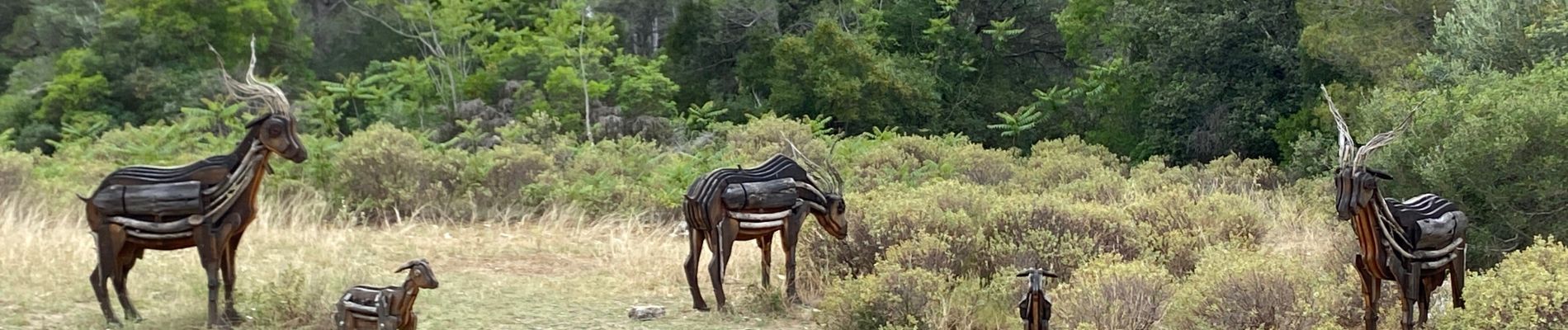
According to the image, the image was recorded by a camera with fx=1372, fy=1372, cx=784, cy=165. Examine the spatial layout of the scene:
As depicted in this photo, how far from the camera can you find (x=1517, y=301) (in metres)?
5.59

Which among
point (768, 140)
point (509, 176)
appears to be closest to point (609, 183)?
point (509, 176)

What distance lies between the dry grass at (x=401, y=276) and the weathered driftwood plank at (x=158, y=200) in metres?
0.88

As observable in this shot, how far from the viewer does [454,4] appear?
26.9 meters

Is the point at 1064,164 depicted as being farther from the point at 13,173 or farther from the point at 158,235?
the point at 158,235

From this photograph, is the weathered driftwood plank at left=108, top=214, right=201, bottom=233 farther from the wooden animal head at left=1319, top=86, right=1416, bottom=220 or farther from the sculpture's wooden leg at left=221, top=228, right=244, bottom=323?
the wooden animal head at left=1319, top=86, right=1416, bottom=220

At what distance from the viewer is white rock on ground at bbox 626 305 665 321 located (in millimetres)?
8078

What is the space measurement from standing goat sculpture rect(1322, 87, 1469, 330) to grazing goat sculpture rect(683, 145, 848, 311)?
3147mm

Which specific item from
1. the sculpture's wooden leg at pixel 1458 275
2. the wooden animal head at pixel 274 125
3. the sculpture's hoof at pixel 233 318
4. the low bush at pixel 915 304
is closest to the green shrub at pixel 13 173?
the sculpture's hoof at pixel 233 318

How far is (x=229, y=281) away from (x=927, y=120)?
20986 millimetres

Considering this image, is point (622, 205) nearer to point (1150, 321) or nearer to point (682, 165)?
point (682, 165)

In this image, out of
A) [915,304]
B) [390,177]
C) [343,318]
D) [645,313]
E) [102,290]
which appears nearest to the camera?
[343,318]

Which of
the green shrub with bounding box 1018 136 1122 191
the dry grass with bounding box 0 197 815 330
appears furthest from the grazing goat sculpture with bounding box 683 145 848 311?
the green shrub with bounding box 1018 136 1122 191

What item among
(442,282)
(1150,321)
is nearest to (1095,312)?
(1150,321)

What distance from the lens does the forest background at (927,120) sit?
772 centimetres
